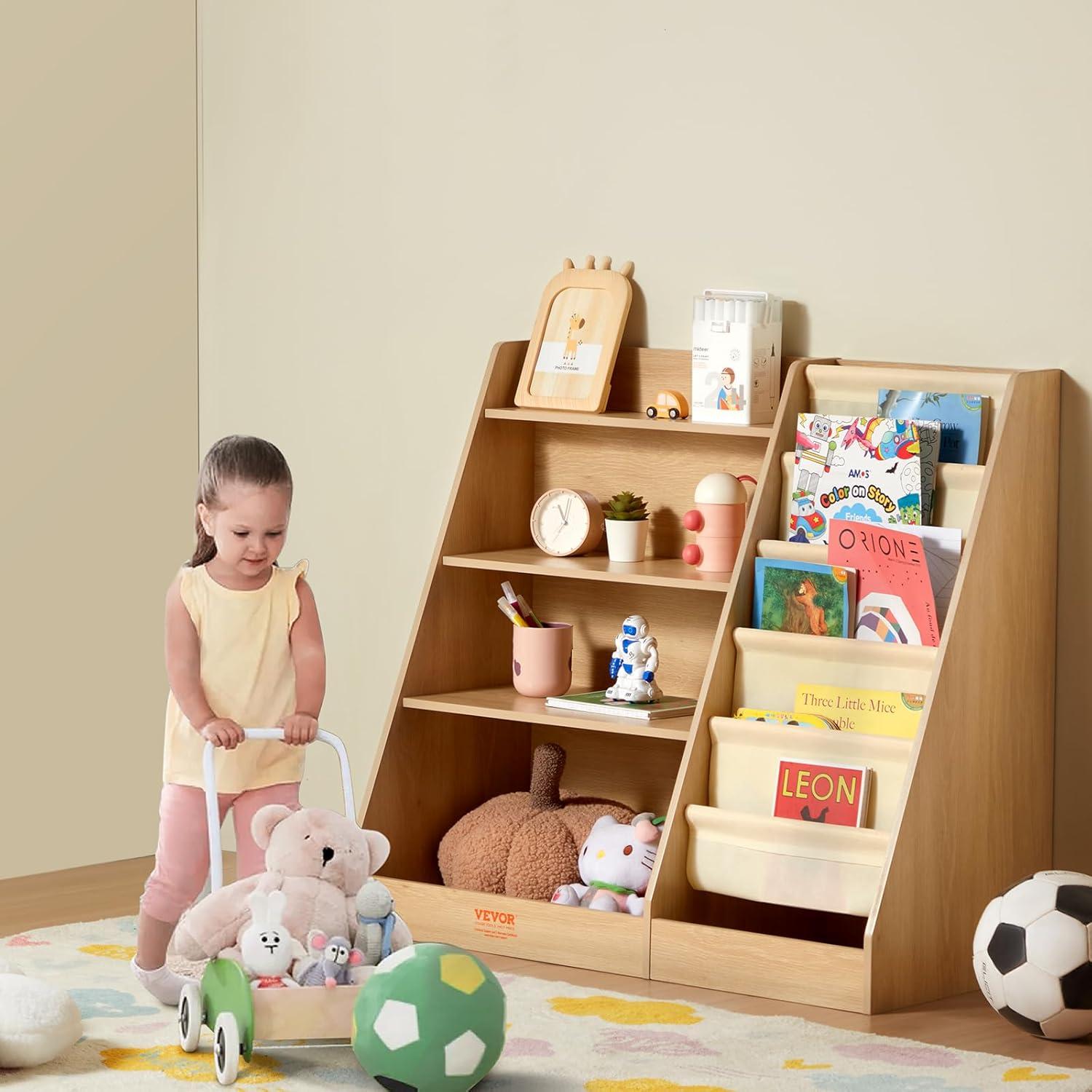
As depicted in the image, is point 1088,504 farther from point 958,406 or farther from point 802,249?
point 802,249

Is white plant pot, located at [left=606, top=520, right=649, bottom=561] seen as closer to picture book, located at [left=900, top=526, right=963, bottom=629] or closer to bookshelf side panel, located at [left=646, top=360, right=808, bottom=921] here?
bookshelf side panel, located at [left=646, top=360, right=808, bottom=921]

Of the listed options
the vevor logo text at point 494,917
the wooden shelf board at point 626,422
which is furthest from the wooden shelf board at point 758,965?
the wooden shelf board at point 626,422

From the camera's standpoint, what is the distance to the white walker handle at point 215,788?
110 inches

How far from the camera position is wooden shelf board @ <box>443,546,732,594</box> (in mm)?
3500

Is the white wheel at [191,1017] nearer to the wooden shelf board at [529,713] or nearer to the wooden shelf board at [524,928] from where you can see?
the wooden shelf board at [524,928]

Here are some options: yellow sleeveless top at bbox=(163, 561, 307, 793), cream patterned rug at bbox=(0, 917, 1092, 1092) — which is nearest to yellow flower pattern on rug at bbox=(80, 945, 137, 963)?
cream patterned rug at bbox=(0, 917, 1092, 1092)

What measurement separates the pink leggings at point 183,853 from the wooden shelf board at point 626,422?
→ 3.20ft

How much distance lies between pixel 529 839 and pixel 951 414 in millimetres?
1070

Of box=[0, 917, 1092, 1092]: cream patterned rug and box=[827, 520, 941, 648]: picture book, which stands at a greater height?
box=[827, 520, 941, 648]: picture book

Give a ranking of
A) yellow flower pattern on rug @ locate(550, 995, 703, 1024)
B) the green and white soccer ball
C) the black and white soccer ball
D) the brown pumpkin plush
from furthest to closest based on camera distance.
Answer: the brown pumpkin plush < yellow flower pattern on rug @ locate(550, 995, 703, 1024) < the black and white soccer ball < the green and white soccer ball

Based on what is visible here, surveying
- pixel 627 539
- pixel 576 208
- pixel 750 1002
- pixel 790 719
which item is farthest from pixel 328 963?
pixel 576 208

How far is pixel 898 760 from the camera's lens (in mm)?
3201

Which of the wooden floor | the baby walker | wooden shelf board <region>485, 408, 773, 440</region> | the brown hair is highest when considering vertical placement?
wooden shelf board <region>485, 408, 773, 440</region>

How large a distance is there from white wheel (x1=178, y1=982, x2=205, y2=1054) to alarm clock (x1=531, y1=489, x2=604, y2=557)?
4.04ft
